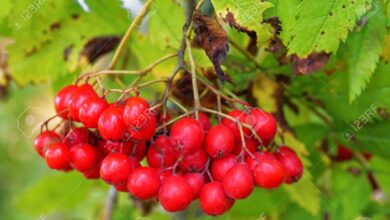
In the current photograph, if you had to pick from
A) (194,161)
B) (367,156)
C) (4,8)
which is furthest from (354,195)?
(4,8)

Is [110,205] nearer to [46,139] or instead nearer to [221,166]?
[46,139]

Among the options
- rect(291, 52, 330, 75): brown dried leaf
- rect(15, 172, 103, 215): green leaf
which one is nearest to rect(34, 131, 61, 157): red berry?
rect(291, 52, 330, 75): brown dried leaf

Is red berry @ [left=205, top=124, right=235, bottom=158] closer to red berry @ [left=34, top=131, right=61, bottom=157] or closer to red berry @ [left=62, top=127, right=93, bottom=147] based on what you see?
red berry @ [left=62, top=127, right=93, bottom=147]

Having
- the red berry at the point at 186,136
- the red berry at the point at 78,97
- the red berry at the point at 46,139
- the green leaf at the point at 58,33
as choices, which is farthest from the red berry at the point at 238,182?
the green leaf at the point at 58,33

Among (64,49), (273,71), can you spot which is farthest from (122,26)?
(273,71)

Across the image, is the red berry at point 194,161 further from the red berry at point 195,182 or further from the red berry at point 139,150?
the red berry at point 139,150

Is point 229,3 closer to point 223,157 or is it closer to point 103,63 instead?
point 223,157
